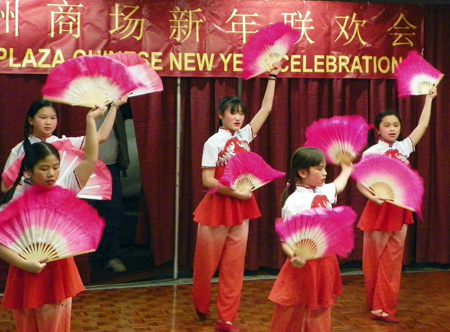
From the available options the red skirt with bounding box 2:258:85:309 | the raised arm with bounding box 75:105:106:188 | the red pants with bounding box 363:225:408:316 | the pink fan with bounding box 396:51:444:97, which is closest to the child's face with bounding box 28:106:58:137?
the raised arm with bounding box 75:105:106:188

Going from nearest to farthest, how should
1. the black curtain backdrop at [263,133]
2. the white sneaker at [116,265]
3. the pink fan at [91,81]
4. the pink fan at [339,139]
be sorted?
the pink fan at [91,81]
the pink fan at [339,139]
the black curtain backdrop at [263,133]
the white sneaker at [116,265]

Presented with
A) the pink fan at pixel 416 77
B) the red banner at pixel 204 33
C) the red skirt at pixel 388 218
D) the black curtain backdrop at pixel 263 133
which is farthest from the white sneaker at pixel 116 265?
the pink fan at pixel 416 77

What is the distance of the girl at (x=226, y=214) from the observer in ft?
13.4

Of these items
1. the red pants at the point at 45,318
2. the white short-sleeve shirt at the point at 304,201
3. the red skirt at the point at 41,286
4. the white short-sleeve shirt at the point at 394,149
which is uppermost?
the white short-sleeve shirt at the point at 394,149

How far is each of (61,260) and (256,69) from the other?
1.93 metres

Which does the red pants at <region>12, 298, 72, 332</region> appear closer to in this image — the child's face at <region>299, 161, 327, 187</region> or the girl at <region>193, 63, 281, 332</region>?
the child's face at <region>299, 161, 327, 187</region>

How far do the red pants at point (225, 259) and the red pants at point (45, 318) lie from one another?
1.37 m

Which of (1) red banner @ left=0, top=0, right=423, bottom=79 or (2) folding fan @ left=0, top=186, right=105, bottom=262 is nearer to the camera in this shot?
(2) folding fan @ left=0, top=186, right=105, bottom=262

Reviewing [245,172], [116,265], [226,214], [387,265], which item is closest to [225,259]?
[226,214]

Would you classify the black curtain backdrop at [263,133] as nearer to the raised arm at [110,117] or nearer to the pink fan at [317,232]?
the raised arm at [110,117]

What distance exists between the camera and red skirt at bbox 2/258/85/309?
2.77 meters

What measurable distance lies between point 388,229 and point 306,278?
123 cm

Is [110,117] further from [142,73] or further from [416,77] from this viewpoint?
[416,77]

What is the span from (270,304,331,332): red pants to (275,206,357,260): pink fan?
0.34 metres
